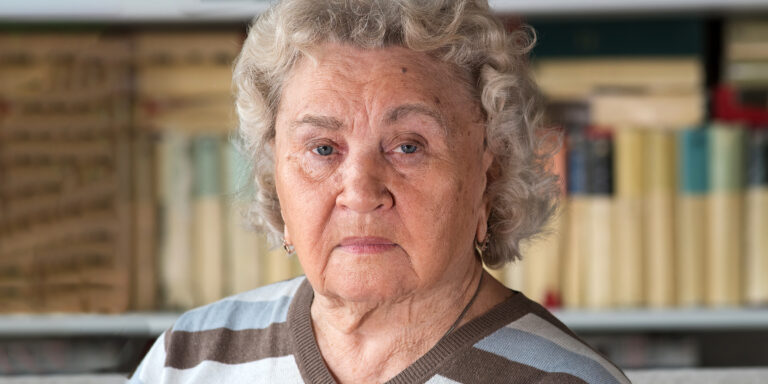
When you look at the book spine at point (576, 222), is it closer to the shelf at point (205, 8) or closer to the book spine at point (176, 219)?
the shelf at point (205, 8)

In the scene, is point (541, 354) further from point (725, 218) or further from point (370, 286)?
point (725, 218)

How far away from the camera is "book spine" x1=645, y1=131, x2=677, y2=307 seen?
170cm

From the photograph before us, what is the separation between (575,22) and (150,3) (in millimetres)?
908

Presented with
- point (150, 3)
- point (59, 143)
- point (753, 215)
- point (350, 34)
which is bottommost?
point (753, 215)

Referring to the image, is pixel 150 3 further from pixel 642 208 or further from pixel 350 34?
pixel 642 208

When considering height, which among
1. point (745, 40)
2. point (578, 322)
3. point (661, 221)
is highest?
point (745, 40)

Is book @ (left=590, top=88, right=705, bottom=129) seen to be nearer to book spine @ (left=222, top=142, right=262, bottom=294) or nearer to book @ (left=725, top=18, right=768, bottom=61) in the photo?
book @ (left=725, top=18, right=768, bottom=61)

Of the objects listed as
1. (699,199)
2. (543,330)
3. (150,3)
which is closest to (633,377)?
(543,330)

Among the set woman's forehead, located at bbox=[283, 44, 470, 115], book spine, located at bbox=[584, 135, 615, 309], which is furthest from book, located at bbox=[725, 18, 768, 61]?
woman's forehead, located at bbox=[283, 44, 470, 115]

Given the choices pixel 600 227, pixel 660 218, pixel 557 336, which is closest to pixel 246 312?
pixel 557 336

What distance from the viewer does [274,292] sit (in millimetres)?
1365

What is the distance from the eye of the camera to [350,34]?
1093 mm

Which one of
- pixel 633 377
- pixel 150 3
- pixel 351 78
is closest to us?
pixel 351 78

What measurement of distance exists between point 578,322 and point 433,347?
0.69 m
